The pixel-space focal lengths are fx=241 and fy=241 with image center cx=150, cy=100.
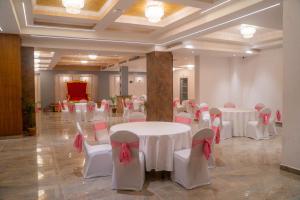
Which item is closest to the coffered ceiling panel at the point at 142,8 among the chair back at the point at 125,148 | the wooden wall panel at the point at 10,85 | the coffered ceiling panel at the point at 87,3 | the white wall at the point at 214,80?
the coffered ceiling panel at the point at 87,3

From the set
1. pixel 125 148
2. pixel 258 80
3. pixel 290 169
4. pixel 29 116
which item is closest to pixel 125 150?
pixel 125 148

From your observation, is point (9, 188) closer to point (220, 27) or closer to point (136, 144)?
point (136, 144)

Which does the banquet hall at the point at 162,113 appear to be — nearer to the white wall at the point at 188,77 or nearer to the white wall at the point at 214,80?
the white wall at the point at 214,80

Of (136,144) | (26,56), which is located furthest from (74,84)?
(136,144)

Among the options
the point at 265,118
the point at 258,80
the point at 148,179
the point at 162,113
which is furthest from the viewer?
the point at 258,80

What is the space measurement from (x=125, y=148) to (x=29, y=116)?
18.1 ft

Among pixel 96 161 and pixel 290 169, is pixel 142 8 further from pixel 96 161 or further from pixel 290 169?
pixel 290 169

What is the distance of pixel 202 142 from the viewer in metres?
3.45

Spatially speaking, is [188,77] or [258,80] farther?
[188,77]

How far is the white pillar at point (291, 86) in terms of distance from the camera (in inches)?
156

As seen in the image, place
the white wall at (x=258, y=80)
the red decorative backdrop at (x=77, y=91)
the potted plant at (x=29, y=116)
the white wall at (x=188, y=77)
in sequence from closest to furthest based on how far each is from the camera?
the potted plant at (x=29, y=116)
the white wall at (x=258, y=80)
the white wall at (x=188, y=77)
the red decorative backdrop at (x=77, y=91)

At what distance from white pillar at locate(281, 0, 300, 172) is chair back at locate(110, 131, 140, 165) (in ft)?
8.70

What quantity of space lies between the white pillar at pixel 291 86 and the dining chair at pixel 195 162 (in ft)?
5.18

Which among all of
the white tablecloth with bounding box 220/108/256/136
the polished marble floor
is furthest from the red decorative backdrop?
the white tablecloth with bounding box 220/108/256/136
